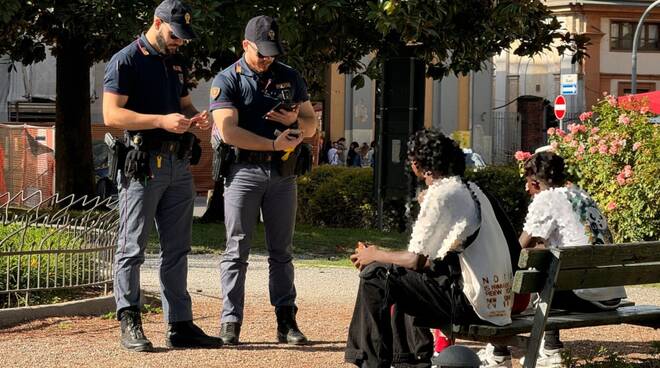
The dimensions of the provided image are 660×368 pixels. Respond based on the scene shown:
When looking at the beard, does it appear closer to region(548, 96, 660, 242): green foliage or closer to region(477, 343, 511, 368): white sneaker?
region(477, 343, 511, 368): white sneaker

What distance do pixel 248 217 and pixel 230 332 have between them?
654 mm

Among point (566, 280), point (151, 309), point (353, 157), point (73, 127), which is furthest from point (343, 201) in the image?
point (353, 157)

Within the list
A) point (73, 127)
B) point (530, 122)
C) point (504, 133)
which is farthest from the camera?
point (504, 133)

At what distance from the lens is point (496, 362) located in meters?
7.09

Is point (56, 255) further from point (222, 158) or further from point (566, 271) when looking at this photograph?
point (566, 271)

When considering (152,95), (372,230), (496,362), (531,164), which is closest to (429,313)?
(496,362)

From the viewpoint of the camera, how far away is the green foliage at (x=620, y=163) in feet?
44.9

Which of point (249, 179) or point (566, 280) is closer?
point (566, 280)

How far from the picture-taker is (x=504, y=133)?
152ft

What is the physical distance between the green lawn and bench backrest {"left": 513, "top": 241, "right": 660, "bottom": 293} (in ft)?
22.6

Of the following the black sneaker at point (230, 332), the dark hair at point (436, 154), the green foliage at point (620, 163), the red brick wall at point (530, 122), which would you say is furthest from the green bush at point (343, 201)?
the red brick wall at point (530, 122)

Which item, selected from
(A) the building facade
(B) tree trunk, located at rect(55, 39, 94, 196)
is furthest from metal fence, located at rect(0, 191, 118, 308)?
(A) the building facade

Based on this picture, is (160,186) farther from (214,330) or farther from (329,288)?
(329,288)

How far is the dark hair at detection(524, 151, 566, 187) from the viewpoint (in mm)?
7477
